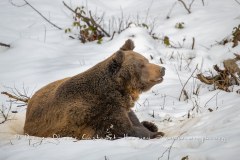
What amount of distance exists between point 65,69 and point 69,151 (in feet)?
14.2

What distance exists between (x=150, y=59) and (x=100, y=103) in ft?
12.4

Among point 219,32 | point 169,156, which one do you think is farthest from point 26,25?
point 169,156

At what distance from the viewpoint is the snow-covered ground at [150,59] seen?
11.5ft

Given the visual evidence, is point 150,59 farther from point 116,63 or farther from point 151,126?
point 116,63

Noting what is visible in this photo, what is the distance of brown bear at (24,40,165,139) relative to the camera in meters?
4.57

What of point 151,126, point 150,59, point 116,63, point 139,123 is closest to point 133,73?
point 116,63

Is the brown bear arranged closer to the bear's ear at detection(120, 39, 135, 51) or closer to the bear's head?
the bear's head

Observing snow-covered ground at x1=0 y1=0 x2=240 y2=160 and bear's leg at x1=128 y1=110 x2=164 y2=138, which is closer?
snow-covered ground at x1=0 y1=0 x2=240 y2=160

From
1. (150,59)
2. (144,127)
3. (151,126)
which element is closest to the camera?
(144,127)

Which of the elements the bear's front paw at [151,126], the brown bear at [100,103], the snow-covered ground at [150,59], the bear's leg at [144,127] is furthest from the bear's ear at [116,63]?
the snow-covered ground at [150,59]

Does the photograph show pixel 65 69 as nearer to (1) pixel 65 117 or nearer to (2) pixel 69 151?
(1) pixel 65 117

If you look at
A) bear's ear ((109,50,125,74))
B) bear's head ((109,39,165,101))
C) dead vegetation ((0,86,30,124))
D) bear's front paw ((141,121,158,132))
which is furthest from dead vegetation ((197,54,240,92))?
dead vegetation ((0,86,30,124))

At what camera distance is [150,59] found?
827 centimetres

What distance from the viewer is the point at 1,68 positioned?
798 cm
